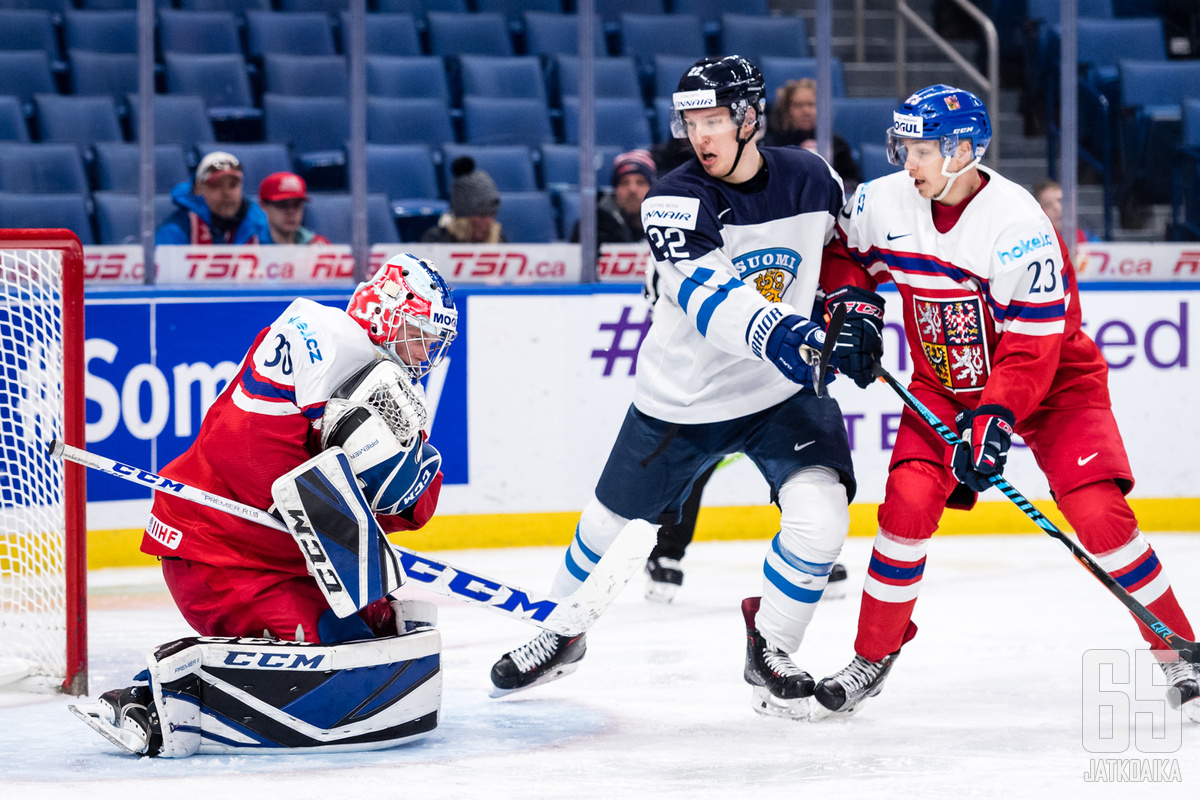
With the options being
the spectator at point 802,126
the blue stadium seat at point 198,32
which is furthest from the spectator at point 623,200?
the blue stadium seat at point 198,32

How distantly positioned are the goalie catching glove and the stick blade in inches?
16.6

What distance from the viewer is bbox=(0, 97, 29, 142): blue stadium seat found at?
14.5 feet

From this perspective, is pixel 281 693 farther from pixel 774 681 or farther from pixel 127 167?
pixel 127 167

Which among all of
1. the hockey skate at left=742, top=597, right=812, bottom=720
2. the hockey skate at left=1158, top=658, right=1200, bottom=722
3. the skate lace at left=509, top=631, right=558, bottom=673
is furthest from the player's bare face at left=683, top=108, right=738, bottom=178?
the hockey skate at left=1158, top=658, right=1200, bottom=722

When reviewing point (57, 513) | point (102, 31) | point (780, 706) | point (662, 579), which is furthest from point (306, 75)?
point (780, 706)

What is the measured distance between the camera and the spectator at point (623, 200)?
4746 millimetres

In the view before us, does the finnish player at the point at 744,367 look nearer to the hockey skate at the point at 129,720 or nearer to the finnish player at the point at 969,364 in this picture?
the finnish player at the point at 969,364

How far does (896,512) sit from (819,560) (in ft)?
0.52

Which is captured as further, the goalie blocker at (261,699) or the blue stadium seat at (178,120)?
the blue stadium seat at (178,120)

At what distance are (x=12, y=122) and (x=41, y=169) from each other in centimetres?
18

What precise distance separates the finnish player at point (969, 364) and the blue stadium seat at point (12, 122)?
283cm

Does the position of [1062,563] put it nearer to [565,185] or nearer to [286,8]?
[565,185]

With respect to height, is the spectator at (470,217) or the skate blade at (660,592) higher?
the spectator at (470,217)

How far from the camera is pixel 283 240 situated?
4.57 meters
